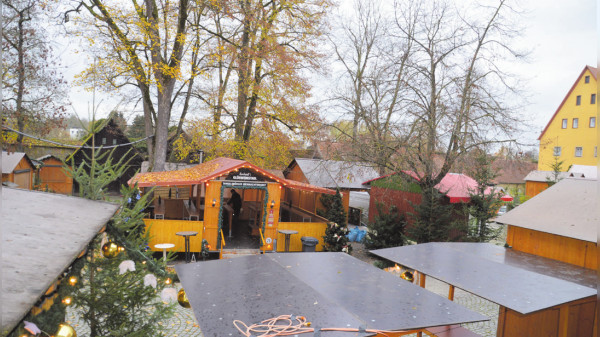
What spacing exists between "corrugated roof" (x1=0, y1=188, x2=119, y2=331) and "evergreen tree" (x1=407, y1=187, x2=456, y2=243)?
12409 mm

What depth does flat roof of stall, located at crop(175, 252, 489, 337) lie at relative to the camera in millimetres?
3592

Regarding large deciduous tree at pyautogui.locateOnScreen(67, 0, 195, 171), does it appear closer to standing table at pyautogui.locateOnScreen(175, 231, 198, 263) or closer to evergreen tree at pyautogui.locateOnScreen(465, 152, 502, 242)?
standing table at pyautogui.locateOnScreen(175, 231, 198, 263)

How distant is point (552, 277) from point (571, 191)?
2957 mm

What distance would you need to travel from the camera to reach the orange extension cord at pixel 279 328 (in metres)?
3.26

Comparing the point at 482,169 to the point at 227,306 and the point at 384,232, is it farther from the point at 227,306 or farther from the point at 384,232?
the point at 227,306

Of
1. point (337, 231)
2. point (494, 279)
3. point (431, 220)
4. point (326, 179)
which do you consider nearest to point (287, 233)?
point (337, 231)

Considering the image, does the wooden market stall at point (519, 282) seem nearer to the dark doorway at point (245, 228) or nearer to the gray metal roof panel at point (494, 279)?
the gray metal roof panel at point (494, 279)

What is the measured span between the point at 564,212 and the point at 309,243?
871 cm

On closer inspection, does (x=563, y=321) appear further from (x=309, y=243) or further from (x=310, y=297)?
(x=309, y=243)

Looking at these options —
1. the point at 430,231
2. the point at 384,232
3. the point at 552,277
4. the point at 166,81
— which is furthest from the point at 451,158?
the point at 166,81

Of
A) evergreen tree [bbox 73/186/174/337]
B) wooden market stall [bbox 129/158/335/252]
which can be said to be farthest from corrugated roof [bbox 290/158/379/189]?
evergreen tree [bbox 73/186/174/337]

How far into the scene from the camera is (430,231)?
46.3 ft

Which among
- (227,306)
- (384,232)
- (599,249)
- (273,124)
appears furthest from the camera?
(273,124)

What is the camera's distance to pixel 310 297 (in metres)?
4.06
